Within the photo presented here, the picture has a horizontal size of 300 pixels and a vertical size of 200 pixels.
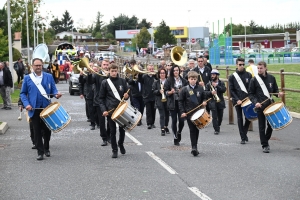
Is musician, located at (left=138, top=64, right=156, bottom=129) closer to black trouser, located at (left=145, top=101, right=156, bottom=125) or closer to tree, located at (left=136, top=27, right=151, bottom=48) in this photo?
black trouser, located at (left=145, top=101, right=156, bottom=125)

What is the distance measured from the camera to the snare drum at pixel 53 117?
38.5 feet

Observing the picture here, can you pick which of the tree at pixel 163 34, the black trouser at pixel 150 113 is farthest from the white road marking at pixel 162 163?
the tree at pixel 163 34

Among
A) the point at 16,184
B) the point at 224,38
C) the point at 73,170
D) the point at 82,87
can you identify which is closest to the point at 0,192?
the point at 16,184

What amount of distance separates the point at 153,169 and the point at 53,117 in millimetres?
2280

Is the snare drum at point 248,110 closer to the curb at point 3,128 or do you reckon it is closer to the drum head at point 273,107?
the drum head at point 273,107

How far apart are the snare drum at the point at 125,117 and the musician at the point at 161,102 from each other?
360 centimetres

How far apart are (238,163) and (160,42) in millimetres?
92493

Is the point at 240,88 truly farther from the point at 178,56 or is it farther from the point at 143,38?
the point at 143,38

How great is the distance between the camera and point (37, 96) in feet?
39.5

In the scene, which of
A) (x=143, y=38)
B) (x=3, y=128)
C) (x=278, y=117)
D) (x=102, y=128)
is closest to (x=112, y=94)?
(x=102, y=128)

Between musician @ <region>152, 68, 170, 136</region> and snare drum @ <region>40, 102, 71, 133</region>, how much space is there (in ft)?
13.2

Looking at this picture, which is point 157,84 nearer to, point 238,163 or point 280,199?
point 238,163

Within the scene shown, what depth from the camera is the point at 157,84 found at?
A: 52.2 ft

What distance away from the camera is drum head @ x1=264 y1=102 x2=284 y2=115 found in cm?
1207
